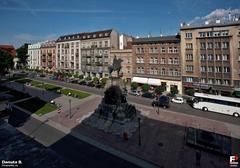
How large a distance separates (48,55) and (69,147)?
3443 inches

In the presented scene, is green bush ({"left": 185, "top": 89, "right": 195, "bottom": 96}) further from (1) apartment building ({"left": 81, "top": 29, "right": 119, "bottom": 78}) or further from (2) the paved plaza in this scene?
(1) apartment building ({"left": 81, "top": 29, "right": 119, "bottom": 78})

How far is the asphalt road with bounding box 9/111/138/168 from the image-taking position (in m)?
18.1

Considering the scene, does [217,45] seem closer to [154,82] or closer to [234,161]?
[154,82]

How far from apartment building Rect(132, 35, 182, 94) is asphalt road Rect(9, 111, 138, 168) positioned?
1451 inches

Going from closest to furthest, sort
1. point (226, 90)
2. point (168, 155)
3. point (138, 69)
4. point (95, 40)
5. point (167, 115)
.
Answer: point (168, 155) → point (167, 115) → point (226, 90) → point (138, 69) → point (95, 40)

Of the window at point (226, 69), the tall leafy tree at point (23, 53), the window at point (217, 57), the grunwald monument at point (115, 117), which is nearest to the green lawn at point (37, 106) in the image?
the grunwald monument at point (115, 117)

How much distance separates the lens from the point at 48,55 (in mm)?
98312

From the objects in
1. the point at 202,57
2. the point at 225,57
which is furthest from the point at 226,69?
the point at 202,57

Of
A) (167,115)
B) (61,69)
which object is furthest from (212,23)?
(61,69)

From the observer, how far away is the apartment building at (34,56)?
106125 millimetres

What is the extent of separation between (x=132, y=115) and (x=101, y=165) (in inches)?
485

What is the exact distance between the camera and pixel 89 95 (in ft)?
159

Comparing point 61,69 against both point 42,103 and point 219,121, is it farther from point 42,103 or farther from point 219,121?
point 219,121

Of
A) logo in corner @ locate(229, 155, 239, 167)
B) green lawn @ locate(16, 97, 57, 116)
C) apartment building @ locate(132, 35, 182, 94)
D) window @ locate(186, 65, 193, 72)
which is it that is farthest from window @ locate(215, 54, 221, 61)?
green lawn @ locate(16, 97, 57, 116)
